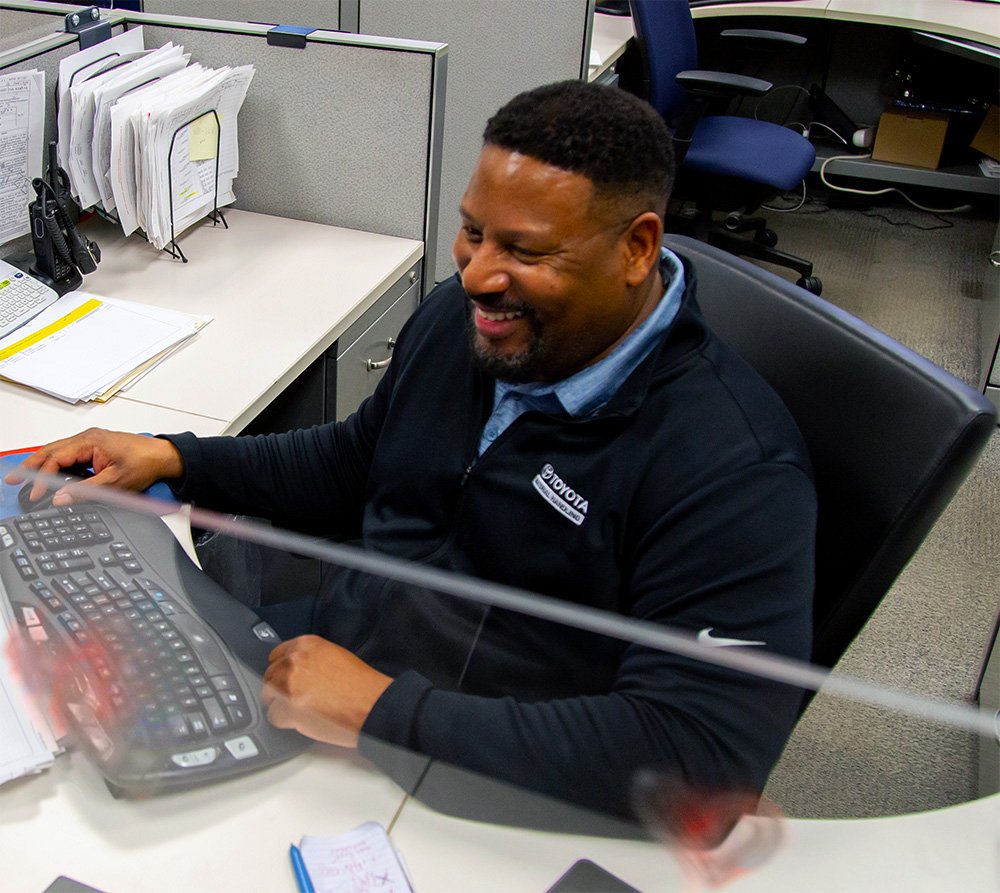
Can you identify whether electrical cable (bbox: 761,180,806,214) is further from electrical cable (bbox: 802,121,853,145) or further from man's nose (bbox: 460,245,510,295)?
man's nose (bbox: 460,245,510,295)

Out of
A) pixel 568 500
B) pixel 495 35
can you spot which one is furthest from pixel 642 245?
pixel 495 35

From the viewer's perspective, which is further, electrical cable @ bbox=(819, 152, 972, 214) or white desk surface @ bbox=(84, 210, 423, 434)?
electrical cable @ bbox=(819, 152, 972, 214)

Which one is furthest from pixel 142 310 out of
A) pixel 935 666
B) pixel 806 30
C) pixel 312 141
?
pixel 806 30

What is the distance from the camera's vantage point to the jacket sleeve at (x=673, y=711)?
64 cm

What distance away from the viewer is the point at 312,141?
64.3 inches

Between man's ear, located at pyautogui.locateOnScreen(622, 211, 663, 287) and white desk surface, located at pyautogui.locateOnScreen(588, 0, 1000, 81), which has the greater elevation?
man's ear, located at pyautogui.locateOnScreen(622, 211, 663, 287)

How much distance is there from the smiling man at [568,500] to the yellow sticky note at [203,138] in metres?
0.71

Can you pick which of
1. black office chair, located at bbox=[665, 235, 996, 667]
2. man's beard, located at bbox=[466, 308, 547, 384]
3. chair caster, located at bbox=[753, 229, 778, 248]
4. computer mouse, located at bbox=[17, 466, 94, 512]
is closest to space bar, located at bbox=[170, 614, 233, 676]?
computer mouse, located at bbox=[17, 466, 94, 512]

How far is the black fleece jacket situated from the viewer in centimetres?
65

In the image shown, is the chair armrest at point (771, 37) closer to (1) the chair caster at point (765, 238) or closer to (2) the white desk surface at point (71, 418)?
(1) the chair caster at point (765, 238)

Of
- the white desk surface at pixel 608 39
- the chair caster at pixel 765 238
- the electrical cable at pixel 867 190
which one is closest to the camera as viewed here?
the white desk surface at pixel 608 39

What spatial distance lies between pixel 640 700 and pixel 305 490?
1.66ft

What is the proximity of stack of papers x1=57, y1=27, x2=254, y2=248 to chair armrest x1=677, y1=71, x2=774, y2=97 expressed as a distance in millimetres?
1228

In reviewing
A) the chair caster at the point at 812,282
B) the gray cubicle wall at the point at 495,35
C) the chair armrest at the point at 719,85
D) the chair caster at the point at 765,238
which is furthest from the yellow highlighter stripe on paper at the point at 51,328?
the chair caster at the point at 765,238
